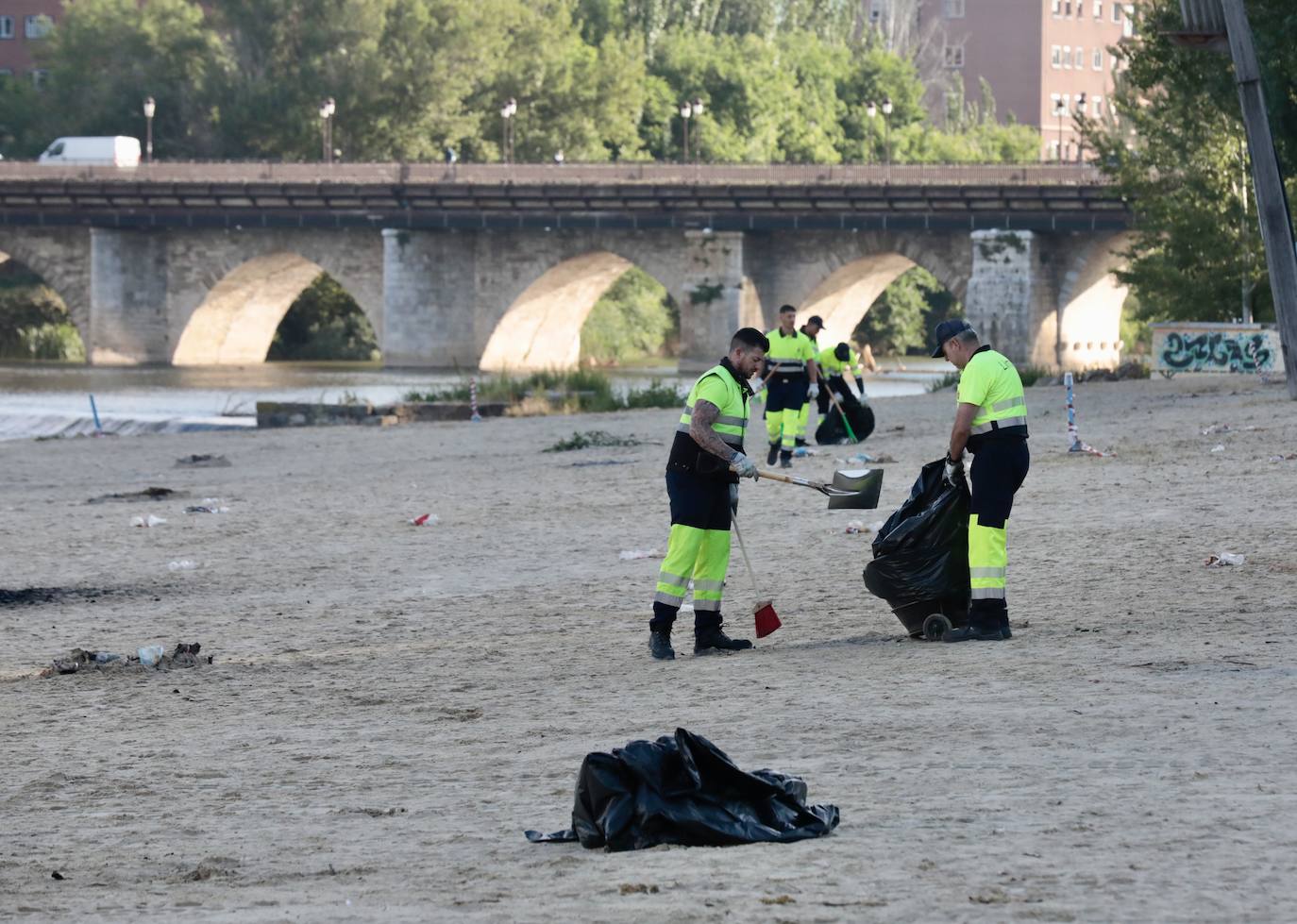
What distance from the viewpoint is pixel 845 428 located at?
2339 cm

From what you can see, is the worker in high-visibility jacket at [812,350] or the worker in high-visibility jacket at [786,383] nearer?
the worker in high-visibility jacket at [786,383]

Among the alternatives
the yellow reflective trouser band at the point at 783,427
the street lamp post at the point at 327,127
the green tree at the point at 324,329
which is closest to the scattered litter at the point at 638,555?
the yellow reflective trouser band at the point at 783,427

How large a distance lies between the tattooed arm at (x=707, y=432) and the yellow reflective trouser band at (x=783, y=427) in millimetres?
10228

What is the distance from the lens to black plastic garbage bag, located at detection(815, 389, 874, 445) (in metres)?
23.4

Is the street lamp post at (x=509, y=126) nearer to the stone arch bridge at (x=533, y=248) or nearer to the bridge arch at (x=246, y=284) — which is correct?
the stone arch bridge at (x=533, y=248)

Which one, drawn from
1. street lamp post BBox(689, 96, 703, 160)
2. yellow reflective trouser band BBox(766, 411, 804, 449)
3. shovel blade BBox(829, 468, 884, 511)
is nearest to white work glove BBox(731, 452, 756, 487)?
shovel blade BBox(829, 468, 884, 511)

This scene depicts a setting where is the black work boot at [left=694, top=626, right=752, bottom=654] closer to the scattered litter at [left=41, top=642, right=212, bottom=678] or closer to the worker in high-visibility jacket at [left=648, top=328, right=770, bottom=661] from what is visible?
the worker in high-visibility jacket at [left=648, top=328, right=770, bottom=661]

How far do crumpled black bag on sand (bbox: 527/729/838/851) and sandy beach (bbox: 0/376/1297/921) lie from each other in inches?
3.9

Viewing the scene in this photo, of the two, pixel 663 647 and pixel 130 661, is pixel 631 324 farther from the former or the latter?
pixel 663 647

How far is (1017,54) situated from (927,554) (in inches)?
4174

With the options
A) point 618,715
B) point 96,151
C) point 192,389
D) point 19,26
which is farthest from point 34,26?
point 618,715

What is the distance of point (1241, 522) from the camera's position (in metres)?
14.1

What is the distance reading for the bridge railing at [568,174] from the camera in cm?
5872

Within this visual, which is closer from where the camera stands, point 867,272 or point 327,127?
point 867,272
